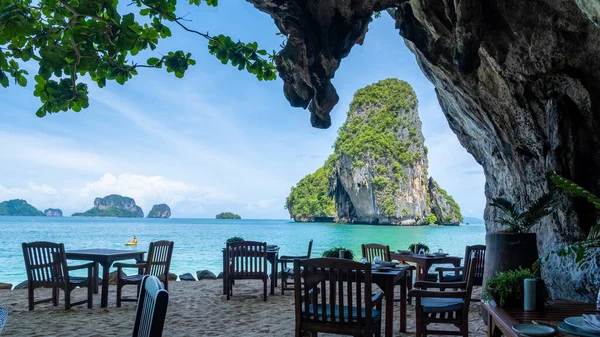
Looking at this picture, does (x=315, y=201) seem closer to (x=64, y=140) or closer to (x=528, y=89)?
(x=64, y=140)

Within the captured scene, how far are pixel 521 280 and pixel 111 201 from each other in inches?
5044

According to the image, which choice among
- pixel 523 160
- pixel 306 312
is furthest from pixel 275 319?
pixel 523 160

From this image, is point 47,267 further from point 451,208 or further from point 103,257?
point 451,208

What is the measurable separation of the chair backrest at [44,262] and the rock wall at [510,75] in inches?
186

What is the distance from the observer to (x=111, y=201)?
118m

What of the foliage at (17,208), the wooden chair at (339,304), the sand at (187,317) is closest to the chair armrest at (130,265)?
the sand at (187,317)

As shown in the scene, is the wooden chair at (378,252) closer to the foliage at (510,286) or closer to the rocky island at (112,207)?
the foliage at (510,286)

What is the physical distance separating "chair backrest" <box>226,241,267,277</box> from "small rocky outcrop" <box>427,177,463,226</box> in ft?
193

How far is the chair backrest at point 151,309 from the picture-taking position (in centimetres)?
104

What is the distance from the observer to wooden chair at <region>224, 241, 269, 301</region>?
6807 mm

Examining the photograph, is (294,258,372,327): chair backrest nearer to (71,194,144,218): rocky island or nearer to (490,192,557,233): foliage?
(490,192,557,233): foliage

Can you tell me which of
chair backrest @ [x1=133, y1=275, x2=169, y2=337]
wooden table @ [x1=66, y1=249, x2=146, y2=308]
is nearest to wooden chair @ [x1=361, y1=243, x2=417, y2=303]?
wooden table @ [x1=66, y1=249, x2=146, y2=308]

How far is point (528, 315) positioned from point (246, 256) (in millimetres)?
5076

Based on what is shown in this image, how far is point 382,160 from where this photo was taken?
58.1 meters
